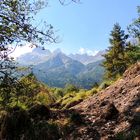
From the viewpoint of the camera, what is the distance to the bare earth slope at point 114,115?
12.6 meters

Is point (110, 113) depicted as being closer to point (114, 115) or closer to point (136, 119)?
point (114, 115)

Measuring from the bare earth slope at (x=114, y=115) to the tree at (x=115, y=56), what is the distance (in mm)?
46332

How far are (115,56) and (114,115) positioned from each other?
176 ft

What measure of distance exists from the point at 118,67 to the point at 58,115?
49917 mm

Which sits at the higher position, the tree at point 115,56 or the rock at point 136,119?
the tree at point 115,56

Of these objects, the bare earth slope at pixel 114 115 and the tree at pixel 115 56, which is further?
the tree at pixel 115 56

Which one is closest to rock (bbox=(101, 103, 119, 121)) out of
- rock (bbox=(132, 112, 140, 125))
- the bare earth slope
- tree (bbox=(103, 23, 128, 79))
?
the bare earth slope

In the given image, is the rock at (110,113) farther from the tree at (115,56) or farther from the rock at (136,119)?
the tree at (115,56)

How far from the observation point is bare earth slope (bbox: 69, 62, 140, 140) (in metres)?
12.6

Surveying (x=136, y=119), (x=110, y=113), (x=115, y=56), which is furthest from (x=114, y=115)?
(x=115, y=56)

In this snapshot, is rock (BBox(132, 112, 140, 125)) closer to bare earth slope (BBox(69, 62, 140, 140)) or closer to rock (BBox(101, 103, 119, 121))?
bare earth slope (BBox(69, 62, 140, 140))

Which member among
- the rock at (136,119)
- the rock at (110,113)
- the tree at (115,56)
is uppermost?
the tree at (115,56)

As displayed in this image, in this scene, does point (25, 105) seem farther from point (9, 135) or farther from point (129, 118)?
point (129, 118)

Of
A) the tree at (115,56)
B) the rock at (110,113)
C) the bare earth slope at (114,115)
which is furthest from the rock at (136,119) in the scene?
the tree at (115,56)
